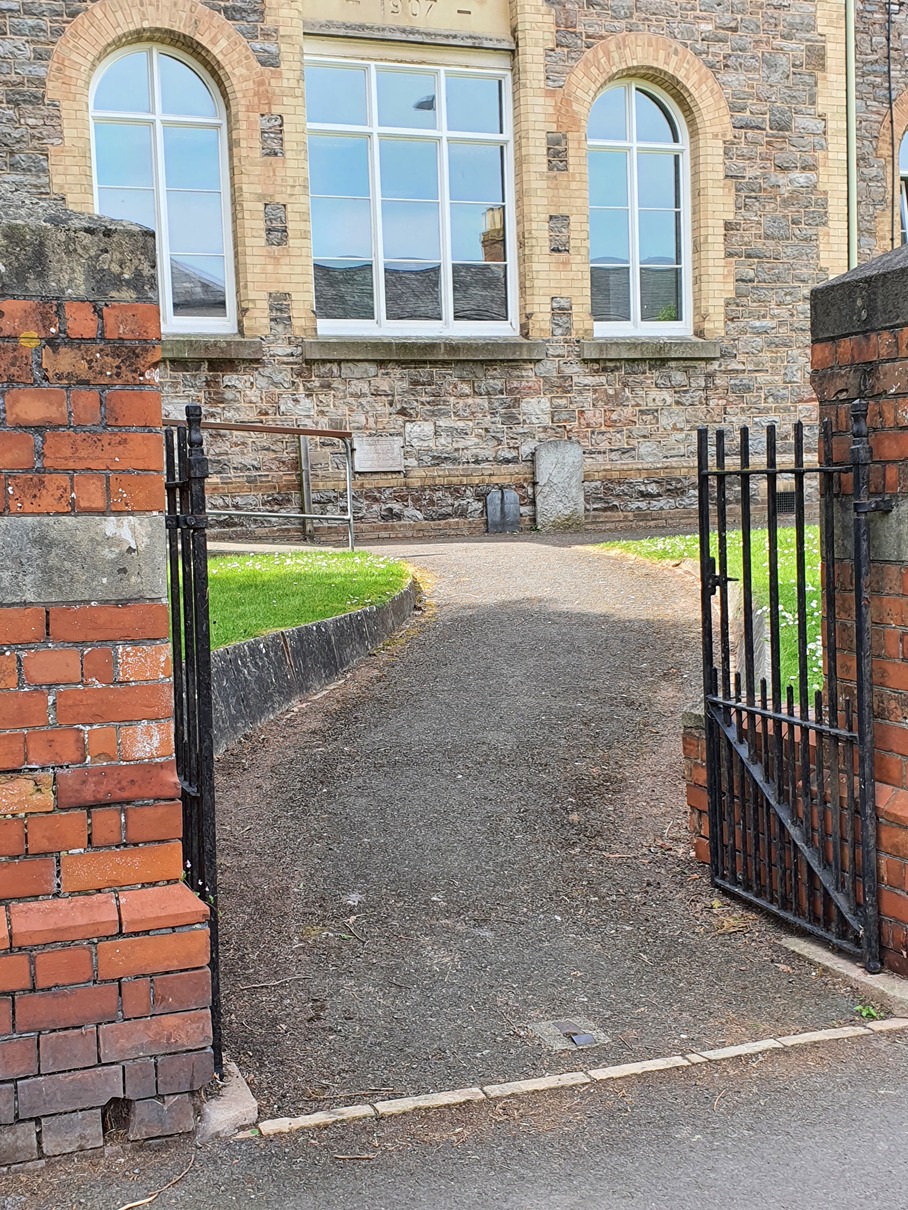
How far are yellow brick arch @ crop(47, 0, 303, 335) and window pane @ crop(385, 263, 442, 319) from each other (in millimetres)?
1803

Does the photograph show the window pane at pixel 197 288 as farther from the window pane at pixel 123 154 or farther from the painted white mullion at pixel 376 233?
the painted white mullion at pixel 376 233

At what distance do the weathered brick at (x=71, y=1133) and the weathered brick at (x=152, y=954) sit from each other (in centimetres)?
35

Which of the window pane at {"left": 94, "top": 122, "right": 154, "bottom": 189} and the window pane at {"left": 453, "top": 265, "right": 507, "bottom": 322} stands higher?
the window pane at {"left": 94, "top": 122, "right": 154, "bottom": 189}

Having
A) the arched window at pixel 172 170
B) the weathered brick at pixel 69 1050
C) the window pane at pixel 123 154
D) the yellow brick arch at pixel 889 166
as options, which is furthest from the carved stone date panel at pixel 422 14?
the weathered brick at pixel 69 1050

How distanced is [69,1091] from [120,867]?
547 mm

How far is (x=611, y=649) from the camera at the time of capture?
29.2 feet

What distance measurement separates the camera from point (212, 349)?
1459cm

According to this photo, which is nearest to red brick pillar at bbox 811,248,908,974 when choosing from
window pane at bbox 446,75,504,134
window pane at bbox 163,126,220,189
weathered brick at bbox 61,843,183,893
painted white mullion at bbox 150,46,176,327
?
weathered brick at bbox 61,843,183,893

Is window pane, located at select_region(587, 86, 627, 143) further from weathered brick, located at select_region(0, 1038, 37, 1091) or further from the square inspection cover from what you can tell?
weathered brick, located at select_region(0, 1038, 37, 1091)

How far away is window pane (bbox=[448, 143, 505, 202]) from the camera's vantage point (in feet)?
53.8

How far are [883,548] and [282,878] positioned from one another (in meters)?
2.61

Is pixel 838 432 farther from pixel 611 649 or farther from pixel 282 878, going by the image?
pixel 611 649

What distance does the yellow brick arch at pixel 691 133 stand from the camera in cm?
1631

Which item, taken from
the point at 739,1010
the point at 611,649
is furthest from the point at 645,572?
the point at 739,1010
